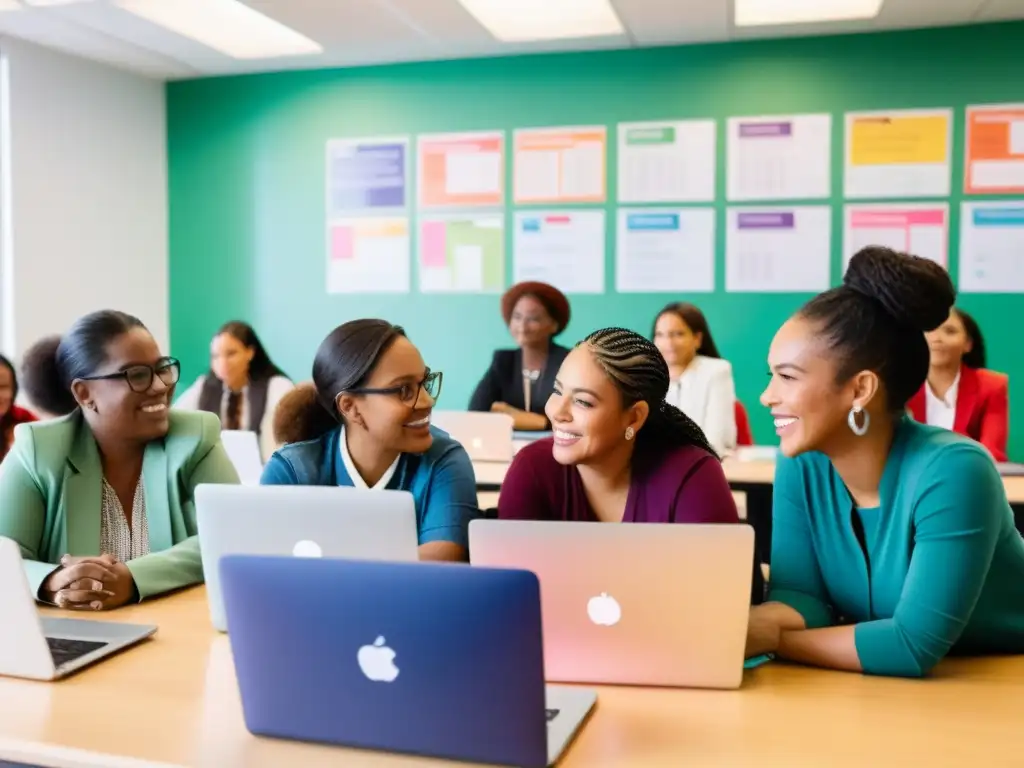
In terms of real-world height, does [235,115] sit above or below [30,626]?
above

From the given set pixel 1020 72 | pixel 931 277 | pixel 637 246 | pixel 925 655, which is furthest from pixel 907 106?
pixel 925 655

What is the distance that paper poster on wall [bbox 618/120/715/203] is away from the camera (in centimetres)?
484

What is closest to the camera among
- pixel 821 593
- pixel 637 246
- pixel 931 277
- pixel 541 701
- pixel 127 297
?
pixel 541 701

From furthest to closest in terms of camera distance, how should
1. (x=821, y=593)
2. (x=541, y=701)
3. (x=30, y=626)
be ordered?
(x=821, y=593) < (x=30, y=626) < (x=541, y=701)

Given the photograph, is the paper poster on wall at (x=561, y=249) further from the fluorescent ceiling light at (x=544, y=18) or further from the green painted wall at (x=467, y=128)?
the fluorescent ceiling light at (x=544, y=18)

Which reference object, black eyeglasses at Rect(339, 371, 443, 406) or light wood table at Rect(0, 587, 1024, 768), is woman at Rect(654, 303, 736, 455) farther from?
light wood table at Rect(0, 587, 1024, 768)

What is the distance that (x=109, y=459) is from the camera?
85.1 inches

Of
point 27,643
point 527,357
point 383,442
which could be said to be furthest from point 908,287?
point 527,357

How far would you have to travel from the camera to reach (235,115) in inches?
218

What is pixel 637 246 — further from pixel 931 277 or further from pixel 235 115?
pixel 931 277

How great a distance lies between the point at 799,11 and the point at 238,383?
9.73ft

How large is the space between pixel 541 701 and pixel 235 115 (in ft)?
16.8

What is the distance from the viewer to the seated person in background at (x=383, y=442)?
1968mm

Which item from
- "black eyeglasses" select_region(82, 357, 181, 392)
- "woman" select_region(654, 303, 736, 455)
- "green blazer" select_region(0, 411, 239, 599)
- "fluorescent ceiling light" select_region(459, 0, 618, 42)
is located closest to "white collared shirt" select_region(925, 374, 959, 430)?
"woman" select_region(654, 303, 736, 455)
